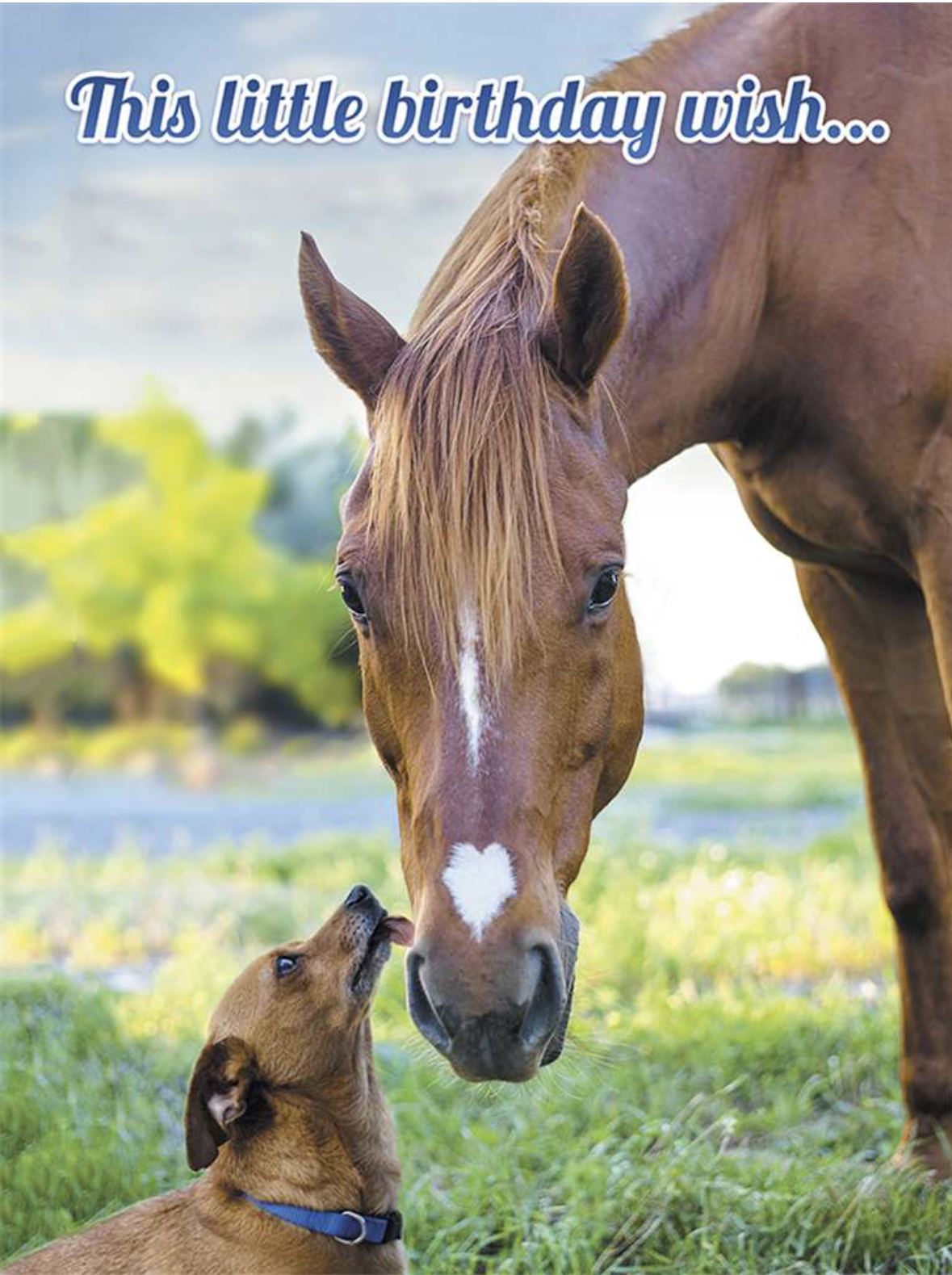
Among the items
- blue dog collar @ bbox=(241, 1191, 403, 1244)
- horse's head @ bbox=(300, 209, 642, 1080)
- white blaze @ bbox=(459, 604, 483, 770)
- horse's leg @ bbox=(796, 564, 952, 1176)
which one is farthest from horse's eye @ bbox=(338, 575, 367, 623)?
horse's leg @ bbox=(796, 564, 952, 1176)

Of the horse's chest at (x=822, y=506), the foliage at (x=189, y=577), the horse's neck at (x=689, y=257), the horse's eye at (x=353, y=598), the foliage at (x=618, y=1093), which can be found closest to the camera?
the horse's eye at (x=353, y=598)

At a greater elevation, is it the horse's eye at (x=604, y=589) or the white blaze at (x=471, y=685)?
the horse's eye at (x=604, y=589)

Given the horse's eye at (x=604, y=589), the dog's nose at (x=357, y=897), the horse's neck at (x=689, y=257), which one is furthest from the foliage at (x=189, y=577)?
the horse's eye at (x=604, y=589)

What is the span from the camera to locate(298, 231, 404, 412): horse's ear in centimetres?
258

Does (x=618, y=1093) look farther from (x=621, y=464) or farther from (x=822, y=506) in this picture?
(x=621, y=464)

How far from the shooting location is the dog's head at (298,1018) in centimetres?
267

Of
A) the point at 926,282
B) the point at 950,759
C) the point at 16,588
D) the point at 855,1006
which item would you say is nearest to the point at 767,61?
the point at 926,282

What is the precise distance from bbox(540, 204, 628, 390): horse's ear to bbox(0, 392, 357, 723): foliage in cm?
850

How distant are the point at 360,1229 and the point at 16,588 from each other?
27.5 feet

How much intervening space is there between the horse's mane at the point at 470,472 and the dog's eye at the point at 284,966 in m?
0.78

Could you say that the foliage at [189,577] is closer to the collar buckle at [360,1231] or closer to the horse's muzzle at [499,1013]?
the collar buckle at [360,1231]

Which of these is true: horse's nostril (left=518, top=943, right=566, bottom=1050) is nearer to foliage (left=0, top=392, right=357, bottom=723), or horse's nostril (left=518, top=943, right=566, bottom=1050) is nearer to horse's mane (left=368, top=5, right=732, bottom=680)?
horse's mane (left=368, top=5, right=732, bottom=680)

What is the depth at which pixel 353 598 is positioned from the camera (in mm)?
2385

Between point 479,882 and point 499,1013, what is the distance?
0.18 m
